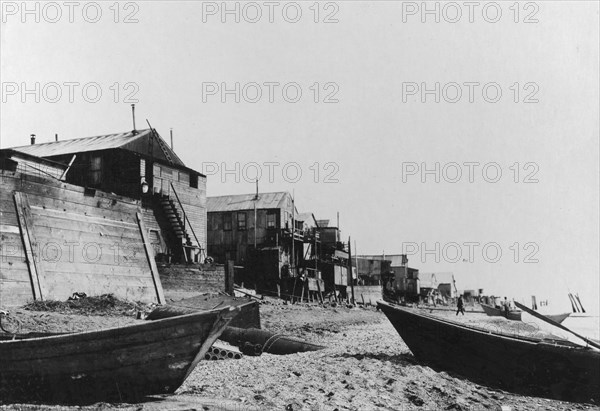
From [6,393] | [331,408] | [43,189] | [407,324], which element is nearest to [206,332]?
[331,408]

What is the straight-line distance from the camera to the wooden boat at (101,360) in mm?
8047

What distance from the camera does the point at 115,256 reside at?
22797 millimetres

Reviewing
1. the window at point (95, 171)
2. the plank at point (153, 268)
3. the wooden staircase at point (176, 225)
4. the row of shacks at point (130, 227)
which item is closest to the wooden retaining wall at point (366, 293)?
the row of shacks at point (130, 227)

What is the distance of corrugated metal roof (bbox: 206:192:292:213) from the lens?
47500mm

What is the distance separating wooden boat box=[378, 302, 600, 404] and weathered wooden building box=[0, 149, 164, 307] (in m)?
12.6

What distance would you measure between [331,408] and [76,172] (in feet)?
87.1

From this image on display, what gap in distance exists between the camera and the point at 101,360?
8.12m

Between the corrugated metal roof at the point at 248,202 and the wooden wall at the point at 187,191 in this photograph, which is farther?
the corrugated metal roof at the point at 248,202

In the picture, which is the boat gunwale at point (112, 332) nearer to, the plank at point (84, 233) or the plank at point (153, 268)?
the plank at point (84, 233)

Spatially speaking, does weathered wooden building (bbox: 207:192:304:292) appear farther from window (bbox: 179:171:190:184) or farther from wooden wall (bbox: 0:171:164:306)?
wooden wall (bbox: 0:171:164:306)

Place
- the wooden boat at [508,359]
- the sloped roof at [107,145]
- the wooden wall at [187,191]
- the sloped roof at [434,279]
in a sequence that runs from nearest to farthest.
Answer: the wooden boat at [508,359] → the sloped roof at [107,145] → the wooden wall at [187,191] → the sloped roof at [434,279]

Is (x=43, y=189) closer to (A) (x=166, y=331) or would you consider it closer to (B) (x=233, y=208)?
(A) (x=166, y=331)

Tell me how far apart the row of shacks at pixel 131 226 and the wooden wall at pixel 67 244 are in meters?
0.05

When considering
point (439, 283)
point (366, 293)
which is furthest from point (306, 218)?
point (439, 283)
